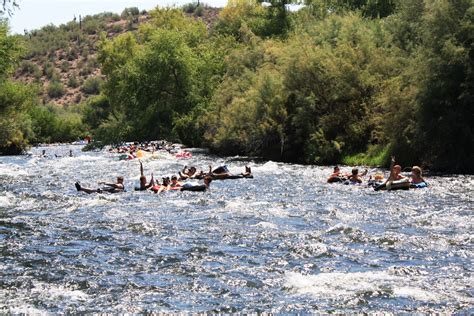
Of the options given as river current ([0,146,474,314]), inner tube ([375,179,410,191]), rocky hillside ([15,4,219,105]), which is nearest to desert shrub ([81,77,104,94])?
rocky hillside ([15,4,219,105])

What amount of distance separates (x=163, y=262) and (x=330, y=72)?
29.5 m

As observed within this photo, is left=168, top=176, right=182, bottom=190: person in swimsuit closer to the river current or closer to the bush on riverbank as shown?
the river current

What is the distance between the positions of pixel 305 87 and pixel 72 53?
123 m

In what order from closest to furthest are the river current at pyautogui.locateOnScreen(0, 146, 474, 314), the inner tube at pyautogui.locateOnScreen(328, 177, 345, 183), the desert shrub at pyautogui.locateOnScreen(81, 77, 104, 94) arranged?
1. the river current at pyautogui.locateOnScreen(0, 146, 474, 314)
2. the inner tube at pyautogui.locateOnScreen(328, 177, 345, 183)
3. the desert shrub at pyautogui.locateOnScreen(81, 77, 104, 94)

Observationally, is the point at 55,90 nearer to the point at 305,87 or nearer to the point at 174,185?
the point at 305,87

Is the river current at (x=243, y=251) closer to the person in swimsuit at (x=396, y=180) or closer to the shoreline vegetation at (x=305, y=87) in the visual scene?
the person in swimsuit at (x=396, y=180)

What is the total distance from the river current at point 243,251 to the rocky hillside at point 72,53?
110 m

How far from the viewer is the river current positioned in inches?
475

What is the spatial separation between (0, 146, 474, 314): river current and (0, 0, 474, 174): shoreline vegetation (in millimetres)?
6947

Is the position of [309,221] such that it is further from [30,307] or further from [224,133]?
[224,133]

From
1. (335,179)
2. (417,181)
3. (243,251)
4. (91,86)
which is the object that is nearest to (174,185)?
(335,179)

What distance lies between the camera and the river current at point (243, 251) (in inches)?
475

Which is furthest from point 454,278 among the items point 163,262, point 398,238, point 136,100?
point 136,100

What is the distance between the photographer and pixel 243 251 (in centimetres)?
1612
